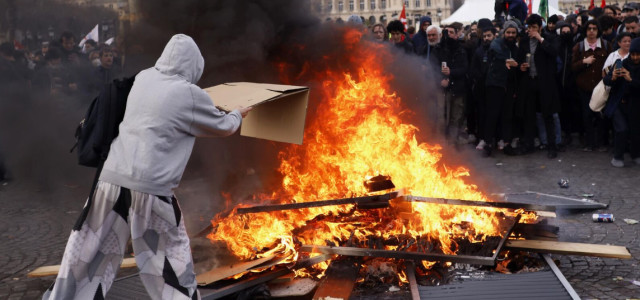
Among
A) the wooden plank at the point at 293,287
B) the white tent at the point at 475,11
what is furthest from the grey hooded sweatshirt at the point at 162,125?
the white tent at the point at 475,11

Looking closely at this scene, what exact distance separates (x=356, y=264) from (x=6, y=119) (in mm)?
7966

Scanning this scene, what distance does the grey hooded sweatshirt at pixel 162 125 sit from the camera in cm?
414

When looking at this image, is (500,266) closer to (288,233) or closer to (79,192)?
(288,233)

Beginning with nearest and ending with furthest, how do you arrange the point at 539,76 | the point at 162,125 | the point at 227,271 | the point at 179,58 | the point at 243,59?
1. the point at 162,125
2. the point at 179,58
3. the point at 227,271
4. the point at 243,59
5. the point at 539,76

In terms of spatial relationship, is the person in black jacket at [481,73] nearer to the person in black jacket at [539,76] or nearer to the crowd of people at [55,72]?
the person in black jacket at [539,76]

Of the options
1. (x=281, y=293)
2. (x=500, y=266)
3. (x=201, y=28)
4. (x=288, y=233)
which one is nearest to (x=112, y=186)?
(x=281, y=293)

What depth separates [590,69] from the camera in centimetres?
1066

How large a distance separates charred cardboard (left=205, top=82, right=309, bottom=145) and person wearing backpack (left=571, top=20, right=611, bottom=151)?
23.7 feet

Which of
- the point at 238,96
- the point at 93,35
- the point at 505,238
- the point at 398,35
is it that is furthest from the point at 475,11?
the point at 238,96

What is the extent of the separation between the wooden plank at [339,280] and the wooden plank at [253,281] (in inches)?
5.6

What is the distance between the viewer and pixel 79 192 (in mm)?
9836

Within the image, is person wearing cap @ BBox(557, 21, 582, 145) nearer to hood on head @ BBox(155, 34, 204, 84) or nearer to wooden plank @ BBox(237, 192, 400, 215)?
wooden plank @ BBox(237, 192, 400, 215)

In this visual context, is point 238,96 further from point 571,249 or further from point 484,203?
point 571,249

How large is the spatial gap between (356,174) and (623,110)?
5656mm
